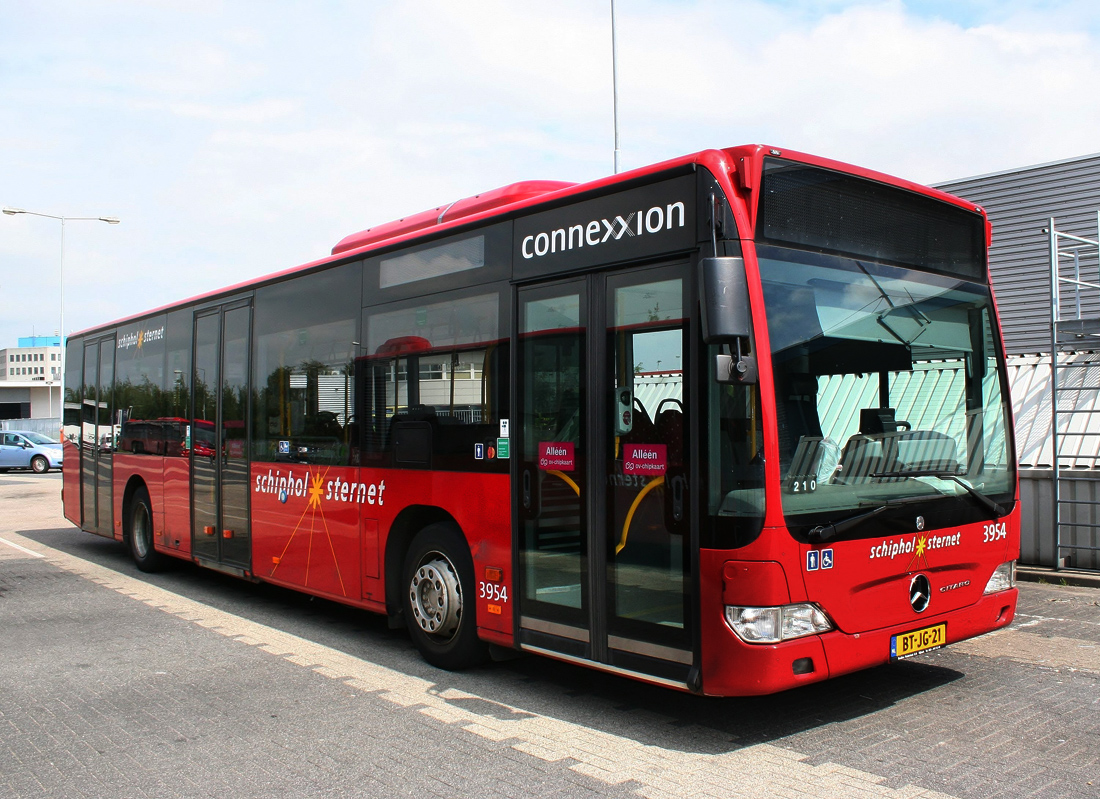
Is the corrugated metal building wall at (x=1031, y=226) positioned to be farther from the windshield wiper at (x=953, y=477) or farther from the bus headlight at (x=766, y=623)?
the bus headlight at (x=766, y=623)

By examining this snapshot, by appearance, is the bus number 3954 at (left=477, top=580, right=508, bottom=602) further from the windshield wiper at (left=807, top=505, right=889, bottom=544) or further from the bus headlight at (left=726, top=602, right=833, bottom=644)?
the windshield wiper at (left=807, top=505, right=889, bottom=544)

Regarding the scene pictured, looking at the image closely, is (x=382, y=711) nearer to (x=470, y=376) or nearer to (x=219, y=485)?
(x=470, y=376)

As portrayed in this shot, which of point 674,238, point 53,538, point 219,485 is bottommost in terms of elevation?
point 53,538

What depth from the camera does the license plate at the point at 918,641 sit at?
500 cm

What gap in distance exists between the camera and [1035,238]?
16141 mm

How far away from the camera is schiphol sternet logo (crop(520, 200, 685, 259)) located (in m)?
5.04

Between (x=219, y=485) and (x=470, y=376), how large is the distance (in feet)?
14.4

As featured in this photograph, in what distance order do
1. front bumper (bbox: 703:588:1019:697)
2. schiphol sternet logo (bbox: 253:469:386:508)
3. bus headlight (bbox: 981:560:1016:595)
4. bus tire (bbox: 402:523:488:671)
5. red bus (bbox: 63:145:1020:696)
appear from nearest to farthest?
front bumper (bbox: 703:588:1019:697) → red bus (bbox: 63:145:1020:696) → bus headlight (bbox: 981:560:1016:595) → bus tire (bbox: 402:523:488:671) → schiphol sternet logo (bbox: 253:469:386:508)

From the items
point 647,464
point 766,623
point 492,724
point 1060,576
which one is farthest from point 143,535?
point 1060,576

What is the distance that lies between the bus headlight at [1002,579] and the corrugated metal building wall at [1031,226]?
10966 millimetres

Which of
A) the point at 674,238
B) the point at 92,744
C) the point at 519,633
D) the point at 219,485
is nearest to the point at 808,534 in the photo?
the point at 674,238

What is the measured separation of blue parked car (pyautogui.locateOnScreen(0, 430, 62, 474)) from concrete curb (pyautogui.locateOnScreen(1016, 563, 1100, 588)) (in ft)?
117

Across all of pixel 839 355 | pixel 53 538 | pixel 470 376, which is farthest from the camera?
pixel 53 538

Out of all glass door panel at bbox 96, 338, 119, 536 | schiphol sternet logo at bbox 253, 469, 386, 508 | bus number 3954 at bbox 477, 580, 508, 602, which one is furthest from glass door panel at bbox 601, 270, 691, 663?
glass door panel at bbox 96, 338, 119, 536
